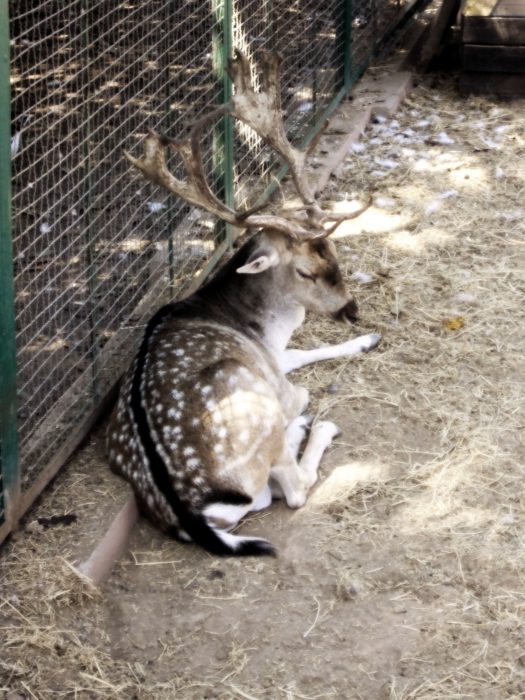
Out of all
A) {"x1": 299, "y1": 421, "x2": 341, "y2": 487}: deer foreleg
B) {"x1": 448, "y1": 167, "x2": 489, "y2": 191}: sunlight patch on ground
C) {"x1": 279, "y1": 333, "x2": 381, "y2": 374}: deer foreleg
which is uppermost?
{"x1": 299, "y1": 421, "x2": 341, "y2": 487}: deer foreleg

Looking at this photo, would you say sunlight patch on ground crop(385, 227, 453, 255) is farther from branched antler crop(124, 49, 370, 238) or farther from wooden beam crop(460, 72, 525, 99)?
wooden beam crop(460, 72, 525, 99)

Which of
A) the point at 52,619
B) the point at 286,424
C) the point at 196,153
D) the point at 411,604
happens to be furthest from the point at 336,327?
the point at 52,619

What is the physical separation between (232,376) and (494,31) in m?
4.60

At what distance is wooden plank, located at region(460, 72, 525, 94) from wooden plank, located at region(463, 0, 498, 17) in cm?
45

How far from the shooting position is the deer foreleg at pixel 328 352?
5070 mm

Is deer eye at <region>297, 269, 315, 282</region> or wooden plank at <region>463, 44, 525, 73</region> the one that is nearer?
deer eye at <region>297, 269, 315, 282</region>

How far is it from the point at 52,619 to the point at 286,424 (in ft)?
4.93

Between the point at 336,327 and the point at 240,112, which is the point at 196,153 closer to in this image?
the point at 240,112

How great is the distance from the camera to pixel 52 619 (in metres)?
3.49

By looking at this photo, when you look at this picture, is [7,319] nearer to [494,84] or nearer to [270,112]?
[270,112]

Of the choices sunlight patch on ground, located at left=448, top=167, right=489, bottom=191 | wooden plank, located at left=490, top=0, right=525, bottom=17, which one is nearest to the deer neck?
sunlight patch on ground, located at left=448, top=167, right=489, bottom=191

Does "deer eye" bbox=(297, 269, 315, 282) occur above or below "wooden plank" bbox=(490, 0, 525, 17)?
below

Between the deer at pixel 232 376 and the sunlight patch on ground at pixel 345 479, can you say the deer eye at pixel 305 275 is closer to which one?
the deer at pixel 232 376

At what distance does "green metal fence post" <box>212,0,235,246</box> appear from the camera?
216 inches
